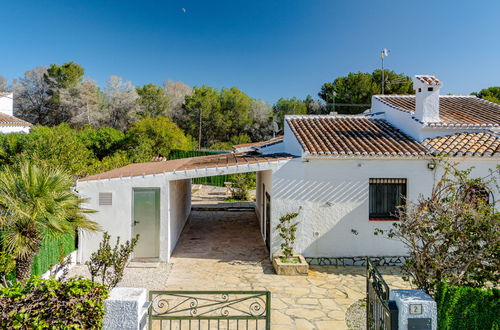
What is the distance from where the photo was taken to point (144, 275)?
11586mm

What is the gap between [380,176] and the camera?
13.0 m

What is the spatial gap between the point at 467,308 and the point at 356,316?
10.3ft

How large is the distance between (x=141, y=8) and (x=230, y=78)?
36579 millimetres

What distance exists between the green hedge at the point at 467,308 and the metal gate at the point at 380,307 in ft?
2.99

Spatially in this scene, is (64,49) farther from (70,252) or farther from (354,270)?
(354,270)

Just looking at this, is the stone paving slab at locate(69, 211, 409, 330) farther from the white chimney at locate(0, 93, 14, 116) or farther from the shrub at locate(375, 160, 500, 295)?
the white chimney at locate(0, 93, 14, 116)

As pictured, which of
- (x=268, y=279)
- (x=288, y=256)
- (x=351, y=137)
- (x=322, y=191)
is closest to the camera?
(x=268, y=279)

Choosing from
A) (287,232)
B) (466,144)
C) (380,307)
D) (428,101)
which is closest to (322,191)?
(287,232)

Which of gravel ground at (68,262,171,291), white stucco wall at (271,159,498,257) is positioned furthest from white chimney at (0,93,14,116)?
white stucco wall at (271,159,498,257)

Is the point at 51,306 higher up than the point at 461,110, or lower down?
lower down

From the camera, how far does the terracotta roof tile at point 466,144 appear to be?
12664mm

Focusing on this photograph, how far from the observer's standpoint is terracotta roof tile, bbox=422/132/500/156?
1266 cm

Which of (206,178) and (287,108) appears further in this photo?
(287,108)

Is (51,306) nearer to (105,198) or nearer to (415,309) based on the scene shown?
(415,309)
